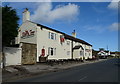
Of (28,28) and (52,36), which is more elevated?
(28,28)

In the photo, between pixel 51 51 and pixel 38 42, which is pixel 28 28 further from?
pixel 51 51

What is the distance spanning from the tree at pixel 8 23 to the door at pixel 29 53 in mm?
6152

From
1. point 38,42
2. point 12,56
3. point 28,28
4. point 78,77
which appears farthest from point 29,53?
point 78,77

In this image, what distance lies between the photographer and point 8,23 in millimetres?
17875

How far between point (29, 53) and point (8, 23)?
9.11m

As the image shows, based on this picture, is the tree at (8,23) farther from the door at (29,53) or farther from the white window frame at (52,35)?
the white window frame at (52,35)

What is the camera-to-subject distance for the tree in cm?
1766

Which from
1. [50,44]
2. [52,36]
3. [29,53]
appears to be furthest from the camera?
[52,36]

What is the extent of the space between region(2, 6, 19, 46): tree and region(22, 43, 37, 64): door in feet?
20.2

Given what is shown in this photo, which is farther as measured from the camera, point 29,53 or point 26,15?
point 26,15

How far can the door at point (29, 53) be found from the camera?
2488cm

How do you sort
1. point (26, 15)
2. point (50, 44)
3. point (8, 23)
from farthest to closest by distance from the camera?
point (50, 44) → point (26, 15) → point (8, 23)

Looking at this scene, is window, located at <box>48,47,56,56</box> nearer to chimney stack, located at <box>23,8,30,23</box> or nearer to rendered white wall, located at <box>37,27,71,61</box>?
rendered white wall, located at <box>37,27,71,61</box>

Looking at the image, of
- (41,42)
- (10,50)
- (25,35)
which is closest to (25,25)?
(25,35)
